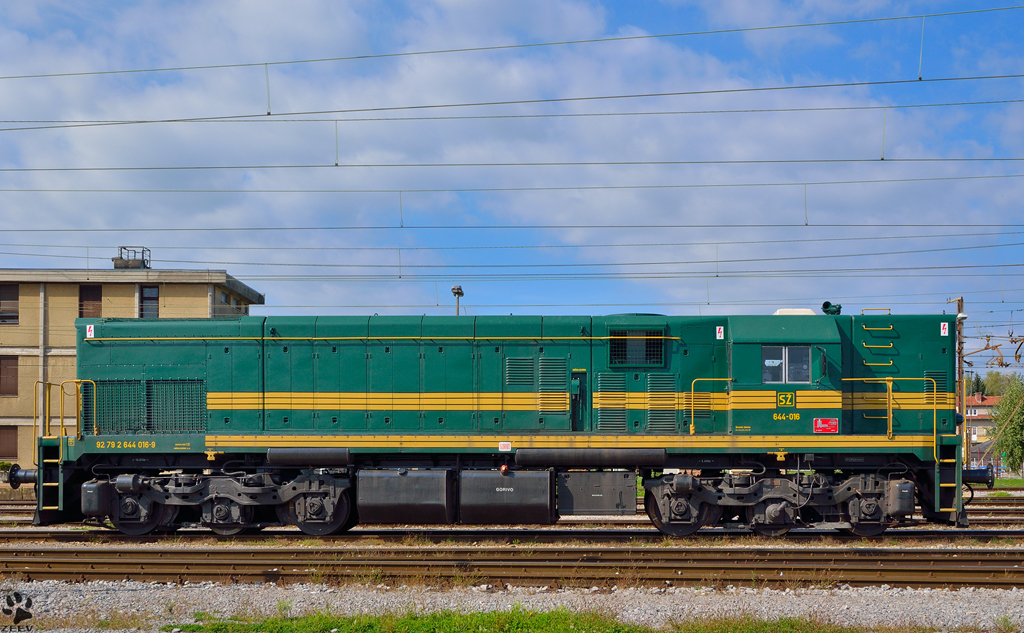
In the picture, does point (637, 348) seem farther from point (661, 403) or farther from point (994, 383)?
point (994, 383)

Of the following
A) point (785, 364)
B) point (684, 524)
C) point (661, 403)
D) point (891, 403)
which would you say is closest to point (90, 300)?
point (661, 403)

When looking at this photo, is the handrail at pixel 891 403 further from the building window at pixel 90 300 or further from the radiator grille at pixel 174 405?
the building window at pixel 90 300

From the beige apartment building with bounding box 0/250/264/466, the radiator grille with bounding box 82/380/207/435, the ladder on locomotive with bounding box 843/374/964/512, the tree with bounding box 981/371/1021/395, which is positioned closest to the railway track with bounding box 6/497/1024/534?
the ladder on locomotive with bounding box 843/374/964/512

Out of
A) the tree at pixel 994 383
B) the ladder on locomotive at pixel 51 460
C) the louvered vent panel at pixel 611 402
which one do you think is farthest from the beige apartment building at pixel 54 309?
the tree at pixel 994 383

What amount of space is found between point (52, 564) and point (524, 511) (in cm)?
619

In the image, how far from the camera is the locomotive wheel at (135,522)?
1048 centimetres

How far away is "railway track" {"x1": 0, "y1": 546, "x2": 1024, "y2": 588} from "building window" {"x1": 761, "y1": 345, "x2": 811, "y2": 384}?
2404 millimetres

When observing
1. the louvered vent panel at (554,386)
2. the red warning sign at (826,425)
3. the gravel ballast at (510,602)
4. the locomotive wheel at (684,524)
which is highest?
the louvered vent panel at (554,386)

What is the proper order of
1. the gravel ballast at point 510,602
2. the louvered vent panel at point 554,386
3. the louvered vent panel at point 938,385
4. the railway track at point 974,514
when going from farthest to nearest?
the railway track at point 974,514, the louvered vent panel at point 554,386, the louvered vent panel at point 938,385, the gravel ballast at point 510,602

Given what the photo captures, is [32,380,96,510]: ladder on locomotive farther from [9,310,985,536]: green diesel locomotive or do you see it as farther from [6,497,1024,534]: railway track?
[6,497,1024,534]: railway track

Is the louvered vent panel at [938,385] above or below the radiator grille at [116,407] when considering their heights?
above

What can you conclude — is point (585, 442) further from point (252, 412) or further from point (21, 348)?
point (21, 348)

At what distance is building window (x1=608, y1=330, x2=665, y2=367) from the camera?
423 inches

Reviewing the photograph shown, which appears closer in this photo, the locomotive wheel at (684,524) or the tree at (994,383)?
the locomotive wheel at (684,524)
